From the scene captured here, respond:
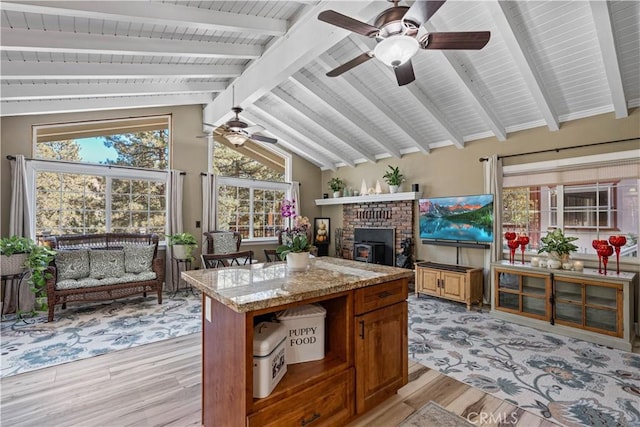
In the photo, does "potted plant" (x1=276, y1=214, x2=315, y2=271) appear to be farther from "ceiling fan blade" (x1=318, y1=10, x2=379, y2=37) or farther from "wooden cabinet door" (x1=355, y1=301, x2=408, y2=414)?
"ceiling fan blade" (x1=318, y1=10, x2=379, y2=37)

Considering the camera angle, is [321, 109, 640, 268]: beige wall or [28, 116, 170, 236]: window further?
[28, 116, 170, 236]: window

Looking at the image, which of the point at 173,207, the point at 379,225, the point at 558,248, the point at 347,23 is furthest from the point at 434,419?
the point at 173,207

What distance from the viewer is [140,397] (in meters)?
2.33

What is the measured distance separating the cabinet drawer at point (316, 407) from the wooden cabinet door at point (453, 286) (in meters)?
3.26

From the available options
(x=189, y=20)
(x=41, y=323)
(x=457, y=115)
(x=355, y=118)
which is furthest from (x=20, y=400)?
(x=457, y=115)

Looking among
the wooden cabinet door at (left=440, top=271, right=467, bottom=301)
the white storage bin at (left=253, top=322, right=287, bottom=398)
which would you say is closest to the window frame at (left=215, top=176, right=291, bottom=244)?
the wooden cabinet door at (left=440, top=271, right=467, bottom=301)

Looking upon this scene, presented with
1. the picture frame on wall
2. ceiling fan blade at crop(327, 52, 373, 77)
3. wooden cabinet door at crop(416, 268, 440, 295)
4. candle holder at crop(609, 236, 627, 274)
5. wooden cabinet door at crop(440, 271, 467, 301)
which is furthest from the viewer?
the picture frame on wall

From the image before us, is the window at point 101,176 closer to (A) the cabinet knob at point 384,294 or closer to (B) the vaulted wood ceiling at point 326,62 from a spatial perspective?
(B) the vaulted wood ceiling at point 326,62

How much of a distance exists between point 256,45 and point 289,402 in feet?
13.6

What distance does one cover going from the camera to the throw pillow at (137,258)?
470cm

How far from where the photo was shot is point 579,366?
2.80 meters

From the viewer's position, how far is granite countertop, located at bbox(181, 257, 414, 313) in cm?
151

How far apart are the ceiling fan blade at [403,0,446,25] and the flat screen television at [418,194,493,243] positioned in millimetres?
3467

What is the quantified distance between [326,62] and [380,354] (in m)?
3.55
